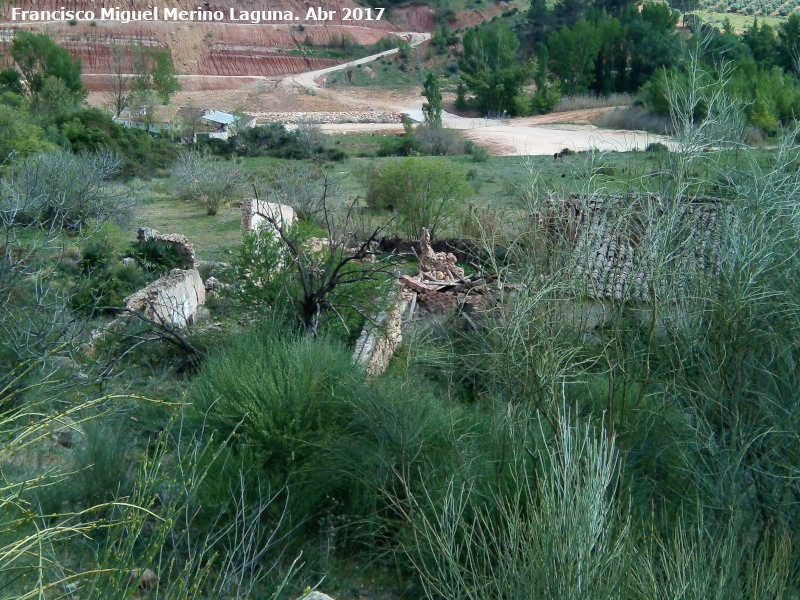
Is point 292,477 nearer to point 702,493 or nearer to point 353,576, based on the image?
point 353,576

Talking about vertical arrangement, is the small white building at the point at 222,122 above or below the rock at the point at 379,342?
above

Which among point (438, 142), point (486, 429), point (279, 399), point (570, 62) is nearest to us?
point (486, 429)

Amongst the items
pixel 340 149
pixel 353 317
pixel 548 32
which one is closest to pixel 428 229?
pixel 353 317

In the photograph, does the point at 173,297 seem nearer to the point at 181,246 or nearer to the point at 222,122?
the point at 181,246

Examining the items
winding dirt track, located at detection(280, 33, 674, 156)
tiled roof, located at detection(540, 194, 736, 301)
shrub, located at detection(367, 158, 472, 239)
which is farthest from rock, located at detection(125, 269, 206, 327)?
winding dirt track, located at detection(280, 33, 674, 156)

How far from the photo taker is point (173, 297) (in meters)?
10.6

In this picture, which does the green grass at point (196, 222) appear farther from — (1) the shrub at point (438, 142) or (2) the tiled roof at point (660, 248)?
(1) the shrub at point (438, 142)

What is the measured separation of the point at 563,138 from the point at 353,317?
1339 inches

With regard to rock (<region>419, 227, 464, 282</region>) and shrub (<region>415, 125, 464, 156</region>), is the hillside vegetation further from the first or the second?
shrub (<region>415, 125, 464, 156</region>)

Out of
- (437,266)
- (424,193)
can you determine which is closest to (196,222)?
(424,193)

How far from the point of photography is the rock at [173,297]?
33.6ft

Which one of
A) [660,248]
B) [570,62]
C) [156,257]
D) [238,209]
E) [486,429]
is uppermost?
[570,62]

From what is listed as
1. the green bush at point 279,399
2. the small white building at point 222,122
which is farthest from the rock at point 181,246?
the small white building at point 222,122

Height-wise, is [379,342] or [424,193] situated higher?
[424,193]
